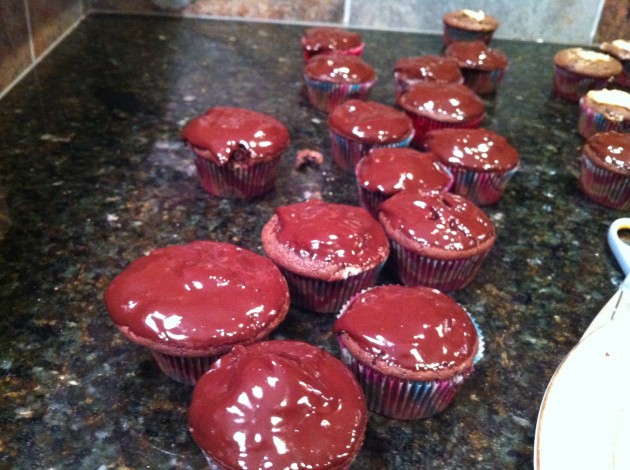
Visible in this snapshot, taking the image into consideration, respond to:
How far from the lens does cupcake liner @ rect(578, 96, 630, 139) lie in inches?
84.8

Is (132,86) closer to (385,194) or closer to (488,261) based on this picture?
(385,194)

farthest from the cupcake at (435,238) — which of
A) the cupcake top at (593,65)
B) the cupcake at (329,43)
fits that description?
the cupcake top at (593,65)

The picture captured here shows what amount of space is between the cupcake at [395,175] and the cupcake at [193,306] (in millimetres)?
481

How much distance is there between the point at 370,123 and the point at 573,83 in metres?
1.16

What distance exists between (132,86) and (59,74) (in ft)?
0.96

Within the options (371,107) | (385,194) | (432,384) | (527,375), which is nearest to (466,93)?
(371,107)

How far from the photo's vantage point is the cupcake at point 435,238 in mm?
1433

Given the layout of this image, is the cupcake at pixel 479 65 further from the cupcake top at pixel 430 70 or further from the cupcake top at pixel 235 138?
the cupcake top at pixel 235 138

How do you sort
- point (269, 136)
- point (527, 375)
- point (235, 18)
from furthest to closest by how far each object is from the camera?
point (235, 18) < point (269, 136) < point (527, 375)

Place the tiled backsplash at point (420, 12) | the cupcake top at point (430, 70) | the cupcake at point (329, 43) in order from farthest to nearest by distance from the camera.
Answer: the tiled backsplash at point (420, 12) → the cupcake at point (329, 43) → the cupcake top at point (430, 70)

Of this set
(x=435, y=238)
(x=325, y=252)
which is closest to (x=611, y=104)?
(x=435, y=238)

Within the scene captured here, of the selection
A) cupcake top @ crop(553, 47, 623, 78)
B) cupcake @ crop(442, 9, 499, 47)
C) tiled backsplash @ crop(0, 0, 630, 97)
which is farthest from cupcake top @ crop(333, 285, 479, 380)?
tiled backsplash @ crop(0, 0, 630, 97)

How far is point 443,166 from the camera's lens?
5.76 ft

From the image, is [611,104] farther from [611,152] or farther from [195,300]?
[195,300]
